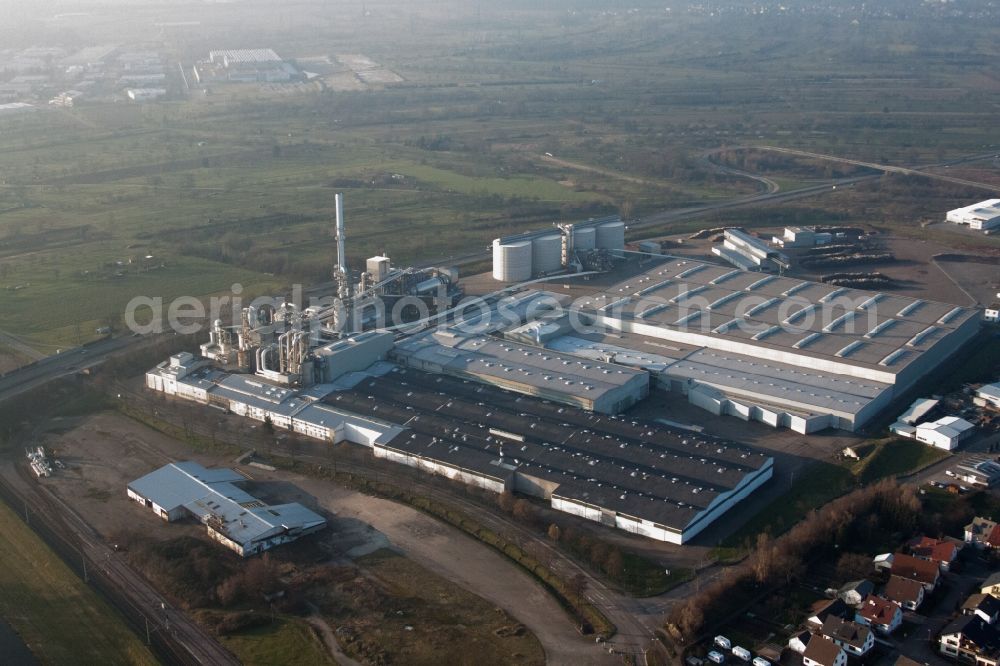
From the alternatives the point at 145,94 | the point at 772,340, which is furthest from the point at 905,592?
the point at 145,94

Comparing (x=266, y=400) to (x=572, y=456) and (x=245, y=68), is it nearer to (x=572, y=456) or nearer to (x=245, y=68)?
(x=572, y=456)

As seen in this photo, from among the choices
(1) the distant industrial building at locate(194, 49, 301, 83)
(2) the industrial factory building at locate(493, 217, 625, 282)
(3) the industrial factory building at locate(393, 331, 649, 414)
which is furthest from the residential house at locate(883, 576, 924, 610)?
(1) the distant industrial building at locate(194, 49, 301, 83)

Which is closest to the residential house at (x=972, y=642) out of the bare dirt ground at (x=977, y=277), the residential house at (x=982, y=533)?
the residential house at (x=982, y=533)

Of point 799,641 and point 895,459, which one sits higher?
point 799,641

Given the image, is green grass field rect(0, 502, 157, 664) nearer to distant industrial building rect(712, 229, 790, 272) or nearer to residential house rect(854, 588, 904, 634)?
residential house rect(854, 588, 904, 634)

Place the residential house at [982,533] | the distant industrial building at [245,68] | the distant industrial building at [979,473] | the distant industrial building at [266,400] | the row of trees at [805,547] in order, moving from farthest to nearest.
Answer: the distant industrial building at [245,68]
the distant industrial building at [266,400]
the distant industrial building at [979,473]
the residential house at [982,533]
the row of trees at [805,547]

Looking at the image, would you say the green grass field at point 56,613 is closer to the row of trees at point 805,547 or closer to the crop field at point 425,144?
the row of trees at point 805,547
